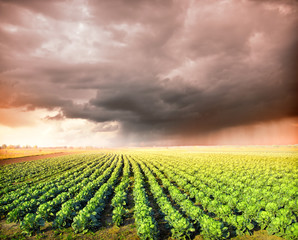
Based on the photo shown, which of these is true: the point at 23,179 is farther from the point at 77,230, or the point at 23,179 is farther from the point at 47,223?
the point at 77,230

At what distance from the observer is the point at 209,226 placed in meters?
9.46

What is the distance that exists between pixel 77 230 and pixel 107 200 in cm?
684

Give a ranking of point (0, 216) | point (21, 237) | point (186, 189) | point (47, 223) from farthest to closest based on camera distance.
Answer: point (186, 189) → point (0, 216) → point (47, 223) → point (21, 237)

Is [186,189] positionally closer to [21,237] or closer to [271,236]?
[271,236]

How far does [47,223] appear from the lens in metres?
12.9

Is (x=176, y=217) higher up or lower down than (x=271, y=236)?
higher up

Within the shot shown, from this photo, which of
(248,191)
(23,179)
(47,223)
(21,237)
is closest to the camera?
(21,237)

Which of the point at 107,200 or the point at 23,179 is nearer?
the point at 107,200

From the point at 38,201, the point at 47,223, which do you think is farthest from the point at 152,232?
the point at 38,201

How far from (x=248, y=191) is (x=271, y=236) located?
24.0 feet

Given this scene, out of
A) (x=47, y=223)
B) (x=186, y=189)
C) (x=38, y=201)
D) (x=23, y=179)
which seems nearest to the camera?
(x=47, y=223)

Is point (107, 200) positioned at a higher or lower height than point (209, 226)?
lower

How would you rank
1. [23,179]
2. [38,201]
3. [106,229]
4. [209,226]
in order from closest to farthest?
[209,226] → [106,229] → [38,201] → [23,179]

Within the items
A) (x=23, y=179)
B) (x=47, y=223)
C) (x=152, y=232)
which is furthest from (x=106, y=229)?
(x=23, y=179)
